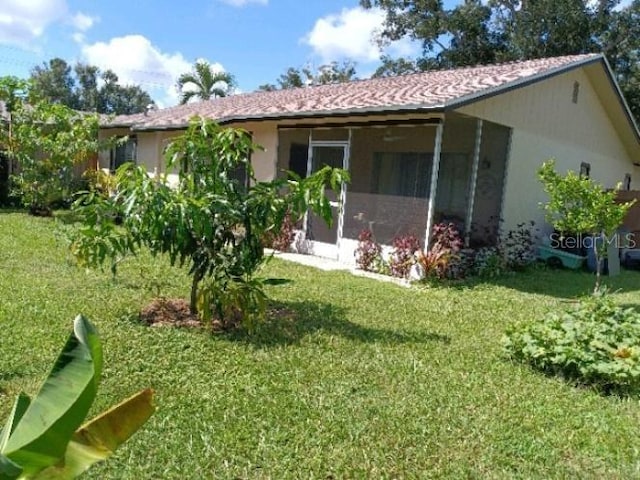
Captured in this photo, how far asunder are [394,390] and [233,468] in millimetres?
1595

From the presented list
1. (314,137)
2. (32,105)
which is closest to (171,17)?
(32,105)

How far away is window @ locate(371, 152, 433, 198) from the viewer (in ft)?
31.9

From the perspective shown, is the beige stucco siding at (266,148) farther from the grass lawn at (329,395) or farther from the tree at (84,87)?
the tree at (84,87)

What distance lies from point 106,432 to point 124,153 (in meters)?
19.2

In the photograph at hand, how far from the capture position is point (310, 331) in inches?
219

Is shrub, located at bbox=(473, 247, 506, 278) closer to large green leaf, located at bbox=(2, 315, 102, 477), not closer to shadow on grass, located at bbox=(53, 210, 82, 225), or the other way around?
large green leaf, located at bbox=(2, 315, 102, 477)

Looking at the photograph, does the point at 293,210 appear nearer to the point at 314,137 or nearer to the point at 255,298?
the point at 255,298

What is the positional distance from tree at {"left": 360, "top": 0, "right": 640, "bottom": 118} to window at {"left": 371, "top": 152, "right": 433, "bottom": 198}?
17.4 meters

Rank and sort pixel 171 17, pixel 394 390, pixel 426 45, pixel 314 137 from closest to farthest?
pixel 394 390
pixel 314 137
pixel 171 17
pixel 426 45

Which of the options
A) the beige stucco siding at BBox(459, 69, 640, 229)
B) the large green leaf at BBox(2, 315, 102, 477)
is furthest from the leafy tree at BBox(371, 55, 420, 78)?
the large green leaf at BBox(2, 315, 102, 477)

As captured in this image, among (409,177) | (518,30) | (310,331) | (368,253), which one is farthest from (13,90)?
(518,30)

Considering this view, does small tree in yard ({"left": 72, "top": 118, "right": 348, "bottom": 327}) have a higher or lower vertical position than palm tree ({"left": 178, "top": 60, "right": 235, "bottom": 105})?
lower

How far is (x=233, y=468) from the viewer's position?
295 cm

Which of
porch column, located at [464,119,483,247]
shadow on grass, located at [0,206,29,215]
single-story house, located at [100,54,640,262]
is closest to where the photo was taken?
single-story house, located at [100,54,640,262]
